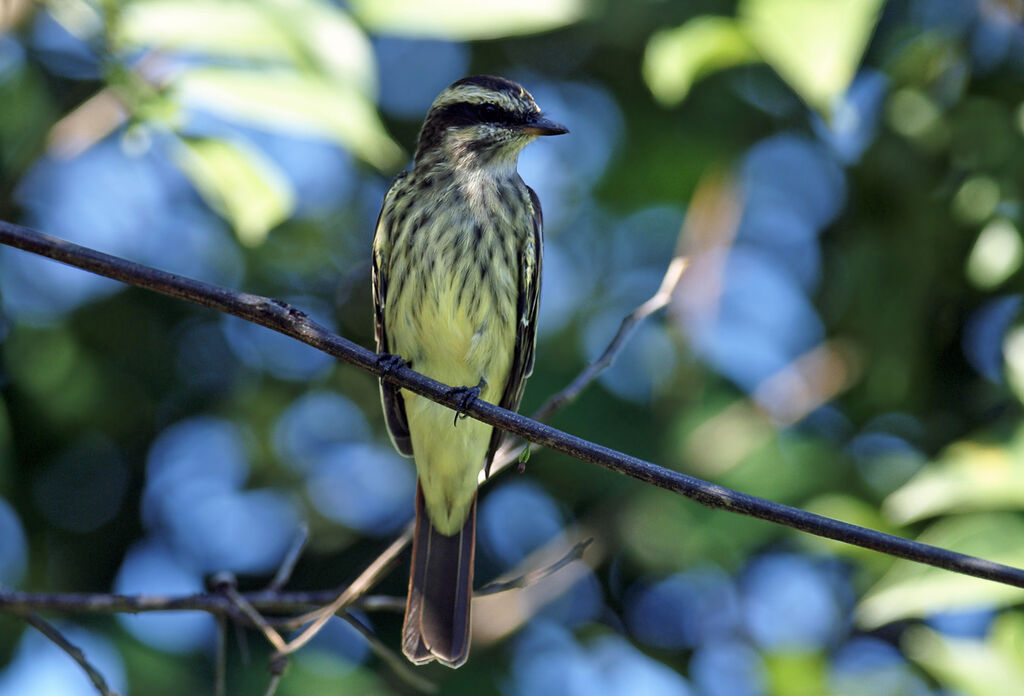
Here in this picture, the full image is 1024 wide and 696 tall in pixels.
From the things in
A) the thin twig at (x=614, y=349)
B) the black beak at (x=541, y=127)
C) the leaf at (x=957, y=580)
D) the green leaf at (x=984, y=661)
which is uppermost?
the black beak at (x=541, y=127)

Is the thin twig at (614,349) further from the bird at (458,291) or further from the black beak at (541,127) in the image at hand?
the black beak at (541,127)

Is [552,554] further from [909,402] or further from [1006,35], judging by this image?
[1006,35]

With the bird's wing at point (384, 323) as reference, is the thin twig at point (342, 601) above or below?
below

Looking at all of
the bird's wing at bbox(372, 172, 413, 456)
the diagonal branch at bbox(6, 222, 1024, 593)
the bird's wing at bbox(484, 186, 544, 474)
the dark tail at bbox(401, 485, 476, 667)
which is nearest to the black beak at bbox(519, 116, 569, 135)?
the bird's wing at bbox(484, 186, 544, 474)

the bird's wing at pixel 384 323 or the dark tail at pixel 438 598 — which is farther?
the bird's wing at pixel 384 323

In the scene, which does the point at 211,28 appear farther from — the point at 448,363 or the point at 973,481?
the point at 973,481

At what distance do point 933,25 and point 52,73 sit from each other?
289 centimetres

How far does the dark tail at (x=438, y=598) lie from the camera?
270 cm

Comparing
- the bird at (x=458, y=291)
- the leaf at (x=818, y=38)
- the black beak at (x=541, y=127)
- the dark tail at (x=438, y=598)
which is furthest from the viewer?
the black beak at (x=541, y=127)

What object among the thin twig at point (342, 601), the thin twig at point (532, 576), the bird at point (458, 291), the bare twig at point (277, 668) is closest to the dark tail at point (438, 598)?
the bird at point (458, 291)

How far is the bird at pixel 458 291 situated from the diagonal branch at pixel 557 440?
119 centimetres

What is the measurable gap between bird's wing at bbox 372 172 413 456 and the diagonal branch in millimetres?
1317

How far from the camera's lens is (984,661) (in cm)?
230

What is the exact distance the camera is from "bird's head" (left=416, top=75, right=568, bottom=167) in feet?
10.4
